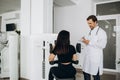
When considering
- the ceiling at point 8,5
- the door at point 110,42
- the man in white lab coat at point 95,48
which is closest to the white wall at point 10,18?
the ceiling at point 8,5

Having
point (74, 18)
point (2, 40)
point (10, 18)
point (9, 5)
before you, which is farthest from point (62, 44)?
point (9, 5)

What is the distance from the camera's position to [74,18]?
21.1 ft

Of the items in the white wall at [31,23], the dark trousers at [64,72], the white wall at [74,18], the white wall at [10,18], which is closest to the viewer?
the dark trousers at [64,72]

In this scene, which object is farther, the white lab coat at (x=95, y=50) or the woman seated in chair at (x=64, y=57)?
the white lab coat at (x=95, y=50)

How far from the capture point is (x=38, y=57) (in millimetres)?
3584

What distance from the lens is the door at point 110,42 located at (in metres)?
5.86

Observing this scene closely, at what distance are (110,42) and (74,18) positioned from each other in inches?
69.5

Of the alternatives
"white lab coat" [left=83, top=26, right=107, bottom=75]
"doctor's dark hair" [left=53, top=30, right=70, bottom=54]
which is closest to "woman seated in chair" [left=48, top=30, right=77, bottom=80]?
"doctor's dark hair" [left=53, top=30, right=70, bottom=54]

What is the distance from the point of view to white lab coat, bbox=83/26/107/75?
104 inches

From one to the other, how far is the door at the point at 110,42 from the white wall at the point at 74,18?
2.33 ft

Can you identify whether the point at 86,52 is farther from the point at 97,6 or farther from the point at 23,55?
the point at 97,6

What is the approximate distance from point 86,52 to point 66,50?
26.5 inches

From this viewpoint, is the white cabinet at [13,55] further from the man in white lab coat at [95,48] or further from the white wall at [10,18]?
the man in white lab coat at [95,48]

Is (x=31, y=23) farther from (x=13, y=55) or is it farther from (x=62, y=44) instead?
(x=62, y=44)
